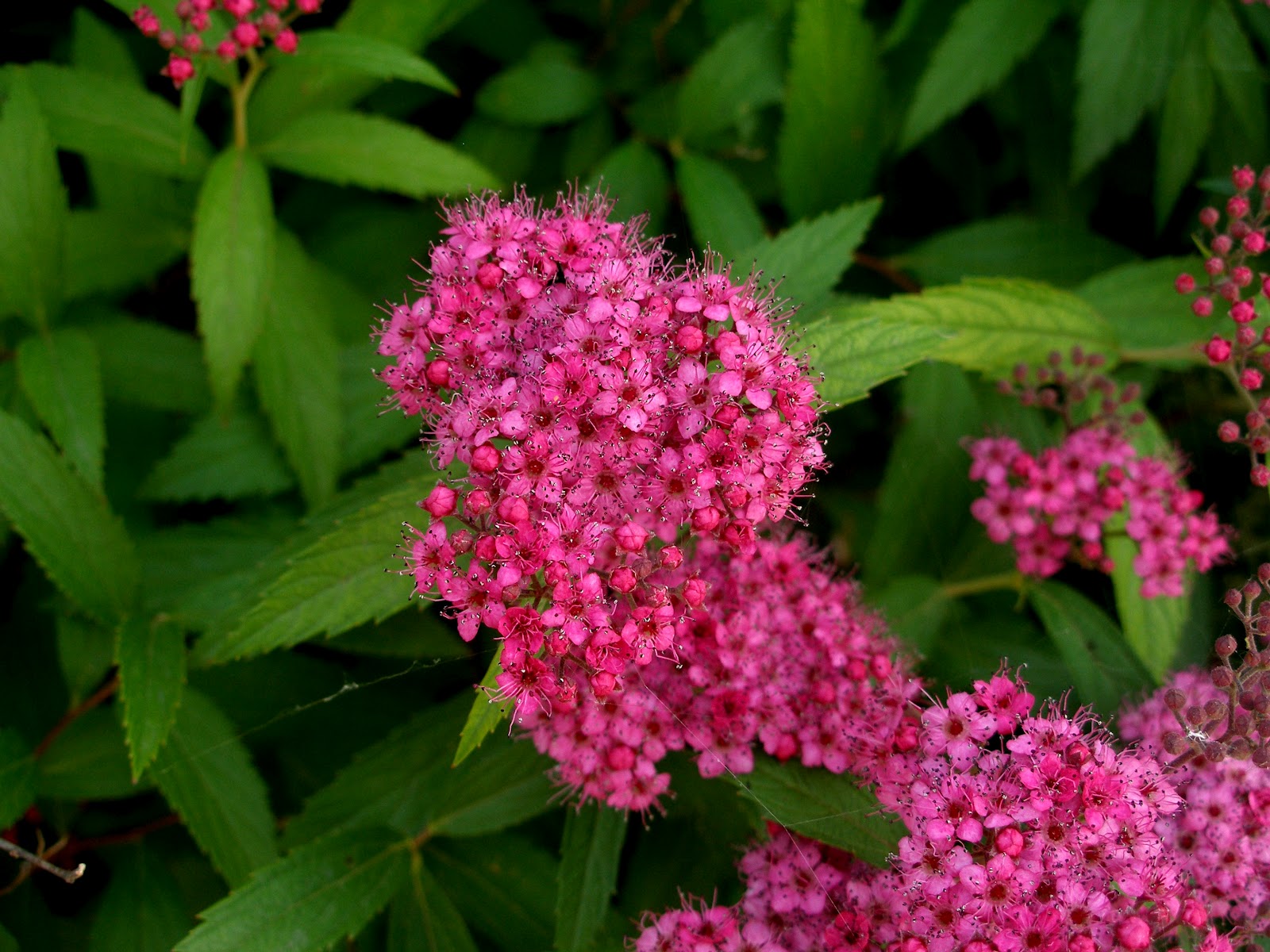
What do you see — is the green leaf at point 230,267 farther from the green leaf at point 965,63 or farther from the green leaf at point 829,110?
the green leaf at point 965,63

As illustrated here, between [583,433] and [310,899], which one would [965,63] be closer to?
[583,433]

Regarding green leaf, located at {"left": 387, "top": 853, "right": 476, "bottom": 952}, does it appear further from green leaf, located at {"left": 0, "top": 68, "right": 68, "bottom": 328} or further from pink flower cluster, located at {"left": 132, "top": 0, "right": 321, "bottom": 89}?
pink flower cluster, located at {"left": 132, "top": 0, "right": 321, "bottom": 89}

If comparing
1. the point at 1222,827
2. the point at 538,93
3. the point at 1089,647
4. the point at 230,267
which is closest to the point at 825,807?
the point at 1222,827

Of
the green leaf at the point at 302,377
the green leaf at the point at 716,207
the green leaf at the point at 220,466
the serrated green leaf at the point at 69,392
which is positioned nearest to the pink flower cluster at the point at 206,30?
the green leaf at the point at 302,377

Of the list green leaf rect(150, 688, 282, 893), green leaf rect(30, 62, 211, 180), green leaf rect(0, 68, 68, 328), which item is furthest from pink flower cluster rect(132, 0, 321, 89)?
green leaf rect(150, 688, 282, 893)

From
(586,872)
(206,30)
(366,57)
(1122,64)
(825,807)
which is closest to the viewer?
(825,807)

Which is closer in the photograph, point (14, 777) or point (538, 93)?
point (14, 777)
